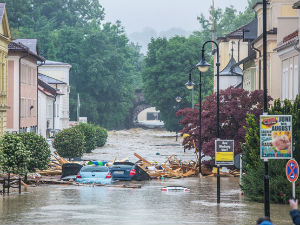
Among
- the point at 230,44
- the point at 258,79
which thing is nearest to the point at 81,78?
the point at 230,44

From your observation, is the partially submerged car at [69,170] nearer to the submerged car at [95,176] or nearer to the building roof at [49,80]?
the submerged car at [95,176]

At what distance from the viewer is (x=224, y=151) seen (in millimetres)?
28656

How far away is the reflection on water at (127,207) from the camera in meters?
21.9

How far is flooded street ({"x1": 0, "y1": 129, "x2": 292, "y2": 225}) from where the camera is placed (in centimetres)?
2186

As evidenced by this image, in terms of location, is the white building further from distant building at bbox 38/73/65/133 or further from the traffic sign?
the traffic sign

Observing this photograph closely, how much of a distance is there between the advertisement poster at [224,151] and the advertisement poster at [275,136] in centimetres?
785

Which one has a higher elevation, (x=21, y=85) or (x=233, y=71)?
(x=233, y=71)

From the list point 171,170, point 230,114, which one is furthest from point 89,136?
point 230,114

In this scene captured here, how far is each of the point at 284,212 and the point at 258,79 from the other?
97.1 ft

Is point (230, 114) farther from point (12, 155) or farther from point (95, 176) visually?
point (12, 155)

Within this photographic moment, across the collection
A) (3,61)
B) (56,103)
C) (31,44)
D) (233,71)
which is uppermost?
(31,44)

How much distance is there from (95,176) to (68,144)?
69.6 feet

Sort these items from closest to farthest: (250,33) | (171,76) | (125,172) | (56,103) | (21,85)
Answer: (125,172) < (21,85) < (250,33) < (56,103) < (171,76)

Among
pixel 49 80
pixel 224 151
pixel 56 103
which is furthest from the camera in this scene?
pixel 49 80
